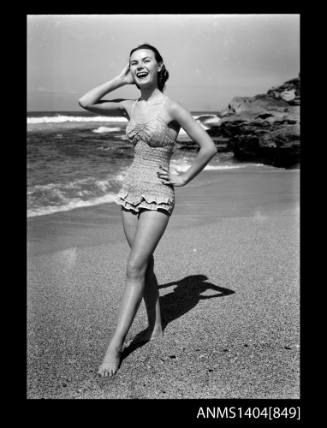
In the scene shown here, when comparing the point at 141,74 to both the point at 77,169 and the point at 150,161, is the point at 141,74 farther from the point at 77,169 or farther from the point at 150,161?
the point at 77,169

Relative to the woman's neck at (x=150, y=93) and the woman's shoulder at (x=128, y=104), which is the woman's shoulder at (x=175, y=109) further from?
the woman's shoulder at (x=128, y=104)

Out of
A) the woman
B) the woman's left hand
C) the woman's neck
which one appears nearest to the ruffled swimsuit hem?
the woman

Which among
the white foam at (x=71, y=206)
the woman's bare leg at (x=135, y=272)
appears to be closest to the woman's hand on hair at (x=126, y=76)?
the woman's bare leg at (x=135, y=272)

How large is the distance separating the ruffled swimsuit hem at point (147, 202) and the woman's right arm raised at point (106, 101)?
658 millimetres

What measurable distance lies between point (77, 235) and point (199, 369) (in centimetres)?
377

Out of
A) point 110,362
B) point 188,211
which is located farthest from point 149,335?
point 188,211

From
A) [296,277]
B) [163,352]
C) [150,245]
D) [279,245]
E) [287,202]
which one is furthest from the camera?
[287,202]

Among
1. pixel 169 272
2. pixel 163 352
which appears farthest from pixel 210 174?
pixel 163 352

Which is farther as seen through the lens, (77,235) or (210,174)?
(210,174)

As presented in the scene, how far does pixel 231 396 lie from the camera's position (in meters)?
3.17

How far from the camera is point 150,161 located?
11.3 feet

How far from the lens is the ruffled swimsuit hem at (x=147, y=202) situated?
340 centimetres

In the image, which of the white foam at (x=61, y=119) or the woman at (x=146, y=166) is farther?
the white foam at (x=61, y=119)
